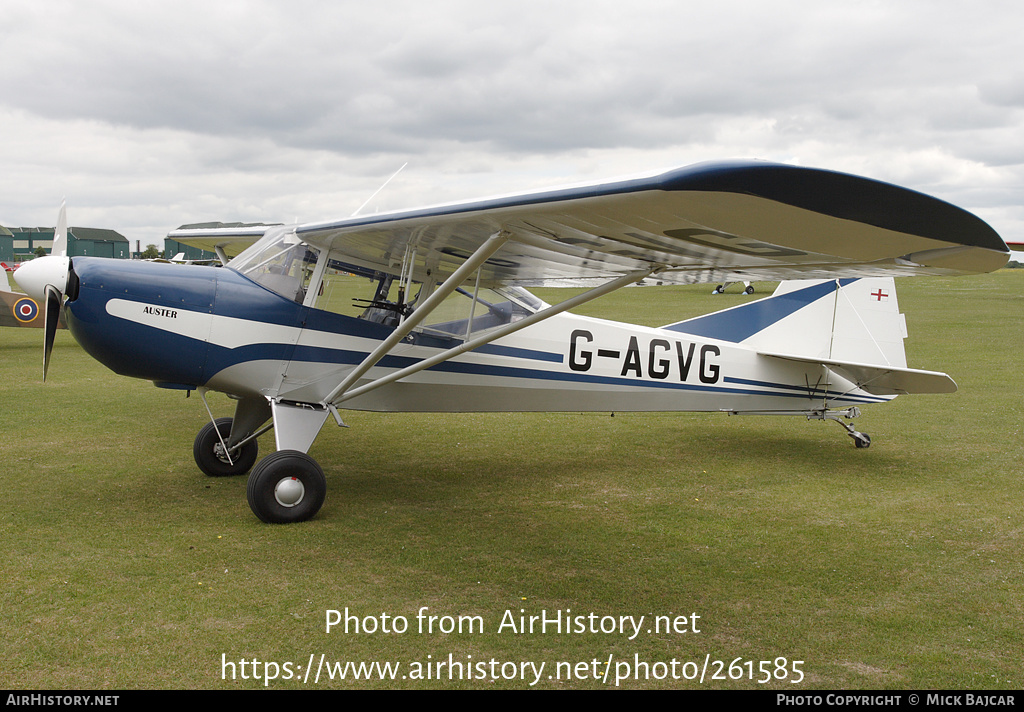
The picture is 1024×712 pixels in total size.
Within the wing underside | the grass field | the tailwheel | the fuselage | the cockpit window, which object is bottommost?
the grass field

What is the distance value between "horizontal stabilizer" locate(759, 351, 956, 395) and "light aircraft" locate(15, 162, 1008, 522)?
0.8 inches

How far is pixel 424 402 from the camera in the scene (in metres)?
6.31

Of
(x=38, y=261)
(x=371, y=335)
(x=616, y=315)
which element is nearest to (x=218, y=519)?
(x=371, y=335)

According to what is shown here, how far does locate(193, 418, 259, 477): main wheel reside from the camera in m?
6.43

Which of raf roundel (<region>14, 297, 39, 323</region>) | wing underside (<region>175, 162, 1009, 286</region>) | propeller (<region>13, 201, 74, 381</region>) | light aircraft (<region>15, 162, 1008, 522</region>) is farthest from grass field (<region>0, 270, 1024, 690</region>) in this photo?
raf roundel (<region>14, 297, 39, 323</region>)

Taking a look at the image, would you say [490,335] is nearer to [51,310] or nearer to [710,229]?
[710,229]

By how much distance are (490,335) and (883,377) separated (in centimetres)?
455

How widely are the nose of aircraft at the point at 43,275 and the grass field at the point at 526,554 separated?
160cm

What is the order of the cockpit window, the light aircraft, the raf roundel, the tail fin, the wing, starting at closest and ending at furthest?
the wing
the light aircraft
the cockpit window
the tail fin
the raf roundel

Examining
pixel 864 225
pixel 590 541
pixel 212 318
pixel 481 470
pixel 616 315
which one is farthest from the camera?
pixel 616 315

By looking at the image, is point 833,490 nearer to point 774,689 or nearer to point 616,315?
point 774,689

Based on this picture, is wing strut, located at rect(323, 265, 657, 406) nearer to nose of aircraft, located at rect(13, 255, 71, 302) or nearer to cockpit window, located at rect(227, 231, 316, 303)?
cockpit window, located at rect(227, 231, 316, 303)

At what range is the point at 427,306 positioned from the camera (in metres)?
4.99

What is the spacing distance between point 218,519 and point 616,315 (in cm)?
2172
